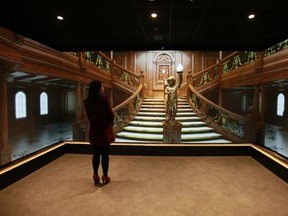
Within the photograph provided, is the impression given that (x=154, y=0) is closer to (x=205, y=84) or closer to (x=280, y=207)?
(x=280, y=207)

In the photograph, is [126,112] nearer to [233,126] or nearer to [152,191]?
[233,126]

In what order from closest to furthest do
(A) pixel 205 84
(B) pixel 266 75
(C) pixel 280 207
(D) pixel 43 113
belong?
(C) pixel 280 207 → (B) pixel 266 75 → (A) pixel 205 84 → (D) pixel 43 113

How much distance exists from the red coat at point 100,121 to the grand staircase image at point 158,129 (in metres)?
4.12

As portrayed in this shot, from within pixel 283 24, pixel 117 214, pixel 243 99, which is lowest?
pixel 117 214

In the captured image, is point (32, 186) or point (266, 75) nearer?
point (32, 186)

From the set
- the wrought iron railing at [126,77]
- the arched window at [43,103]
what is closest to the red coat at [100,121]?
the wrought iron railing at [126,77]

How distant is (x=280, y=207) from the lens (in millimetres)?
2291

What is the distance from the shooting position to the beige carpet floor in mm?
2225

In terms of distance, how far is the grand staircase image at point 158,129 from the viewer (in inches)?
273

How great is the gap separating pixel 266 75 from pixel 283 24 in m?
4.46

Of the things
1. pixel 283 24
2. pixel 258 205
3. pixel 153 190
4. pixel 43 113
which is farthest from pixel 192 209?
pixel 43 113

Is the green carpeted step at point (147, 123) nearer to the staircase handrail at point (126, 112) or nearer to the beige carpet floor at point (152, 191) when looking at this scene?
the staircase handrail at point (126, 112)

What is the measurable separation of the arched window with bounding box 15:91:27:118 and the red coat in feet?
38.6

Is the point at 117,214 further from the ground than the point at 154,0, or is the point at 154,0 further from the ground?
the point at 154,0
